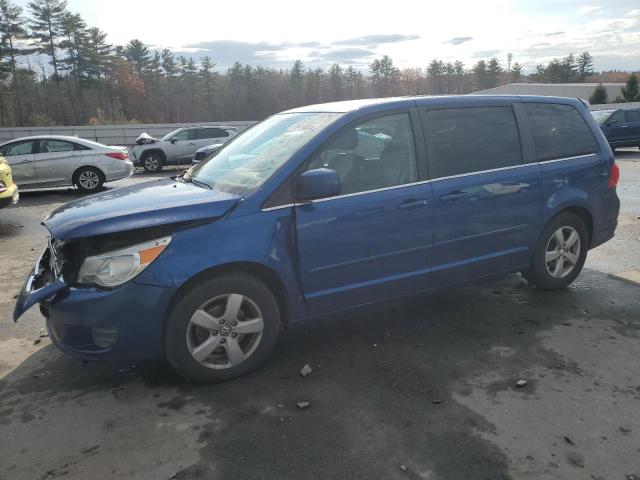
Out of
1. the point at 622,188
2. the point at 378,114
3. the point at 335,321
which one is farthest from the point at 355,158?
the point at 622,188

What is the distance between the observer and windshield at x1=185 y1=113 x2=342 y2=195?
145 inches

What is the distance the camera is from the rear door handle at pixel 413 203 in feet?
12.7

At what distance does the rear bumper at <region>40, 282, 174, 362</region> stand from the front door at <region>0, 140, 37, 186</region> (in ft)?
35.6

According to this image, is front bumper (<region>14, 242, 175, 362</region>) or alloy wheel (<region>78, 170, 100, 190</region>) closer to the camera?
front bumper (<region>14, 242, 175, 362</region>)

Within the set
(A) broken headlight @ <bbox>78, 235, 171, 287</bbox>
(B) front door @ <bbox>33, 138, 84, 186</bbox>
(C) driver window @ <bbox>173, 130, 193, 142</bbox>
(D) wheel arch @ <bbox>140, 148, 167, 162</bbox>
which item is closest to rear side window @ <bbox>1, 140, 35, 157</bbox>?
(B) front door @ <bbox>33, 138, 84, 186</bbox>

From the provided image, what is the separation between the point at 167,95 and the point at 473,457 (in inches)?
3018

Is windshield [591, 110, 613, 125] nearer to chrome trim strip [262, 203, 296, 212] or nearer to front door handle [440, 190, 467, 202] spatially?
front door handle [440, 190, 467, 202]

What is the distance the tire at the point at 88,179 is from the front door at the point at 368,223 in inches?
438

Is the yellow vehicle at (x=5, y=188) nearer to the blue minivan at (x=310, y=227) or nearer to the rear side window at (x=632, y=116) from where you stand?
the blue minivan at (x=310, y=227)

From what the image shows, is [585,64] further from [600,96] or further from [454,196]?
[454,196]

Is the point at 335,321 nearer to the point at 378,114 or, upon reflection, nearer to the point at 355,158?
the point at 355,158

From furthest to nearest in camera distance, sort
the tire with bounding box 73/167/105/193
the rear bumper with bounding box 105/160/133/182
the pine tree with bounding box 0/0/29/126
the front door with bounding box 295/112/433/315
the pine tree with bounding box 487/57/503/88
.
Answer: the pine tree with bounding box 487/57/503/88, the pine tree with bounding box 0/0/29/126, the rear bumper with bounding box 105/160/133/182, the tire with bounding box 73/167/105/193, the front door with bounding box 295/112/433/315

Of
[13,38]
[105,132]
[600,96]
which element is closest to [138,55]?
[13,38]

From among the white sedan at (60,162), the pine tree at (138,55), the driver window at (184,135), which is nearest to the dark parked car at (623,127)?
the driver window at (184,135)
